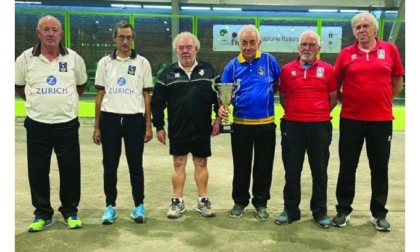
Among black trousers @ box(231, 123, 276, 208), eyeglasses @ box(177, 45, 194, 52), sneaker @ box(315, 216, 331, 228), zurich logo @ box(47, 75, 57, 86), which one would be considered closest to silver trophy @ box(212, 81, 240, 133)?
black trousers @ box(231, 123, 276, 208)

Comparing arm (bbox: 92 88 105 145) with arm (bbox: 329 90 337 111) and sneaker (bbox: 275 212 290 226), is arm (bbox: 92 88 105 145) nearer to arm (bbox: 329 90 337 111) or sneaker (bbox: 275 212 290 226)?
sneaker (bbox: 275 212 290 226)

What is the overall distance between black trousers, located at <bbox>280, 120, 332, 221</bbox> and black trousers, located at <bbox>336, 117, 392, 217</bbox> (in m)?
0.13

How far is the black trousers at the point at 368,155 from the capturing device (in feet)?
10.6

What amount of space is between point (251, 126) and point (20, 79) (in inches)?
71.0

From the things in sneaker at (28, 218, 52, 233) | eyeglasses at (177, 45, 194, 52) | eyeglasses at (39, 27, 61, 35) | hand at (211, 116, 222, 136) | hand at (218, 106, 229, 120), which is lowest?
sneaker at (28, 218, 52, 233)

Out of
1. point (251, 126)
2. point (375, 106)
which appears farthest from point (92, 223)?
point (375, 106)

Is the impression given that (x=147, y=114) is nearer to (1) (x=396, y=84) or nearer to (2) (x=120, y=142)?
(2) (x=120, y=142)

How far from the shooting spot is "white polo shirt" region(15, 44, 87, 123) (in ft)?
10.2

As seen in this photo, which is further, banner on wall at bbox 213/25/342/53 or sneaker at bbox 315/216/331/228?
banner on wall at bbox 213/25/342/53

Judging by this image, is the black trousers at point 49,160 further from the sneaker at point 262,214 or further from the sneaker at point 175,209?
the sneaker at point 262,214

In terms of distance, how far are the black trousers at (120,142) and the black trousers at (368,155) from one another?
5.29 ft

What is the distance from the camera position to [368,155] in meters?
3.33

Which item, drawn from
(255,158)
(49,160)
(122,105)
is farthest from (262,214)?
(49,160)

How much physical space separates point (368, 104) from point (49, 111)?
237 cm
